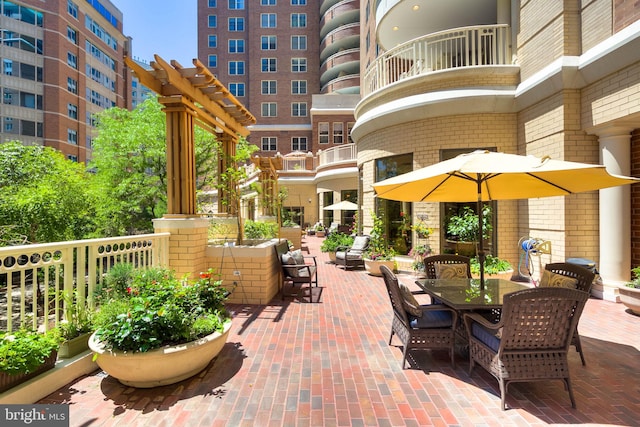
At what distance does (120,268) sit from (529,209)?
28.6 ft

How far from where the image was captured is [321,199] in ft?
77.8

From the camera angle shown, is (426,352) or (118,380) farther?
(426,352)

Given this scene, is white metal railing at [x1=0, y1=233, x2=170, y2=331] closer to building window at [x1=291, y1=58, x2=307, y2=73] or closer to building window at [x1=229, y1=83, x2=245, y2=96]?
building window at [x1=291, y1=58, x2=307, y2=73]

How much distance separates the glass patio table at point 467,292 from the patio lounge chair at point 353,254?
5.24m

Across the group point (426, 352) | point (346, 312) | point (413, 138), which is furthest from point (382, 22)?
point (426, 352)

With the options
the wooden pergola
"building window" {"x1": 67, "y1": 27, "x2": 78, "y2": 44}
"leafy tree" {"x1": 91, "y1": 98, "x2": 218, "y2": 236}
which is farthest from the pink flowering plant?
"building window" {"x1": 67, "y1": 27, "x2": 78, "y2": 44}

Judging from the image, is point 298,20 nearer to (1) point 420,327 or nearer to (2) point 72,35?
(2) point 72,35

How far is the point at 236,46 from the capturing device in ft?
120

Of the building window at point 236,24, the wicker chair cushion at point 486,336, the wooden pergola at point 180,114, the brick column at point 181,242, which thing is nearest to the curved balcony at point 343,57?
the building window at point 236,24

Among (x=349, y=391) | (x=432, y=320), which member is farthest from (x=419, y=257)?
(x=349, y=391)

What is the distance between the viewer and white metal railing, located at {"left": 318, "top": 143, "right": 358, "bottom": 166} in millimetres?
20328

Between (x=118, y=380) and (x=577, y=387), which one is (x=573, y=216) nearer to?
(x=577, y=387)

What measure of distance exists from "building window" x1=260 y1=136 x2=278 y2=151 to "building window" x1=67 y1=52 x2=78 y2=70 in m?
23.4

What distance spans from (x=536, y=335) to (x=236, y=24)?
4325 centimetres
